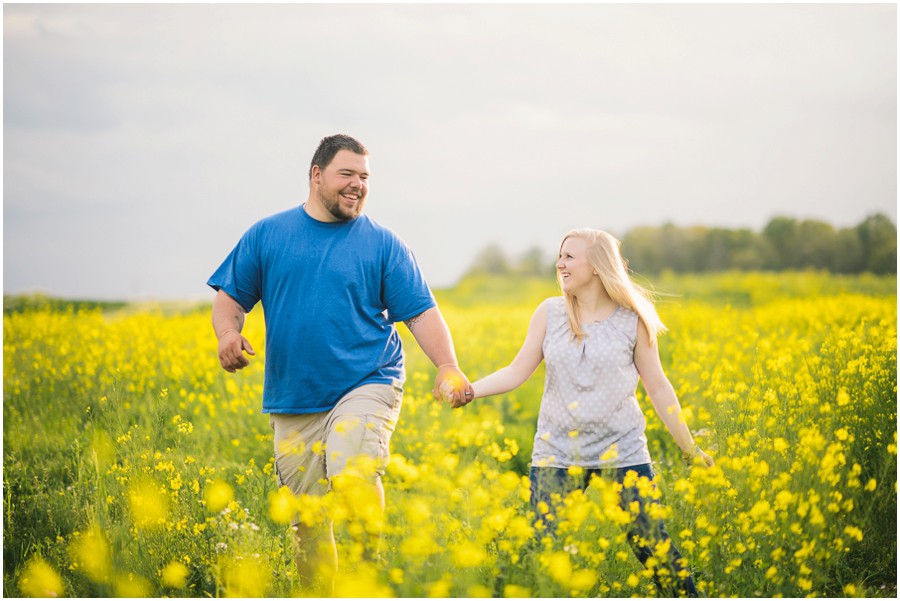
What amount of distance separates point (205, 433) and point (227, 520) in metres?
2.20

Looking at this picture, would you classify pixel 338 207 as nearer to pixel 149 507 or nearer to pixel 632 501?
pixel 149 507

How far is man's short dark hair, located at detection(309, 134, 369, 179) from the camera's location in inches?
148

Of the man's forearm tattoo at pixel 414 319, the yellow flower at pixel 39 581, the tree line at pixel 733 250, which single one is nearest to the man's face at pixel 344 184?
the man's forearm tattoo at pixel 414 319

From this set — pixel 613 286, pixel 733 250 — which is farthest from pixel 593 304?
pixel 733 250

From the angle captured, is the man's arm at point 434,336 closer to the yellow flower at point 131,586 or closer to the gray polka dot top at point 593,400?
the gray polka dot top at point 593,400

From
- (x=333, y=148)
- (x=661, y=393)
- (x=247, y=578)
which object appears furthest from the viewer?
(x=333, y=148)

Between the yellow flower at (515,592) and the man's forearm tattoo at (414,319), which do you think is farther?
the man's forearm tattoo at (414,319)

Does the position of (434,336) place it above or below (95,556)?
above

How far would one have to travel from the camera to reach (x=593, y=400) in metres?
3.38

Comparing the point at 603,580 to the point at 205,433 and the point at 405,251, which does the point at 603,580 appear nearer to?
the point at 405,251

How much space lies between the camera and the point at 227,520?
3.55m

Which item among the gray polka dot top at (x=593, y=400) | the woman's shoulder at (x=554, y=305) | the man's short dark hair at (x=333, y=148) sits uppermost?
the man's short dark hair at (x=333, y=148)

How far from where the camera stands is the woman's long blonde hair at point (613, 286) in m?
3.48

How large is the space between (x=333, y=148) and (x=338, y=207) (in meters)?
0.31
